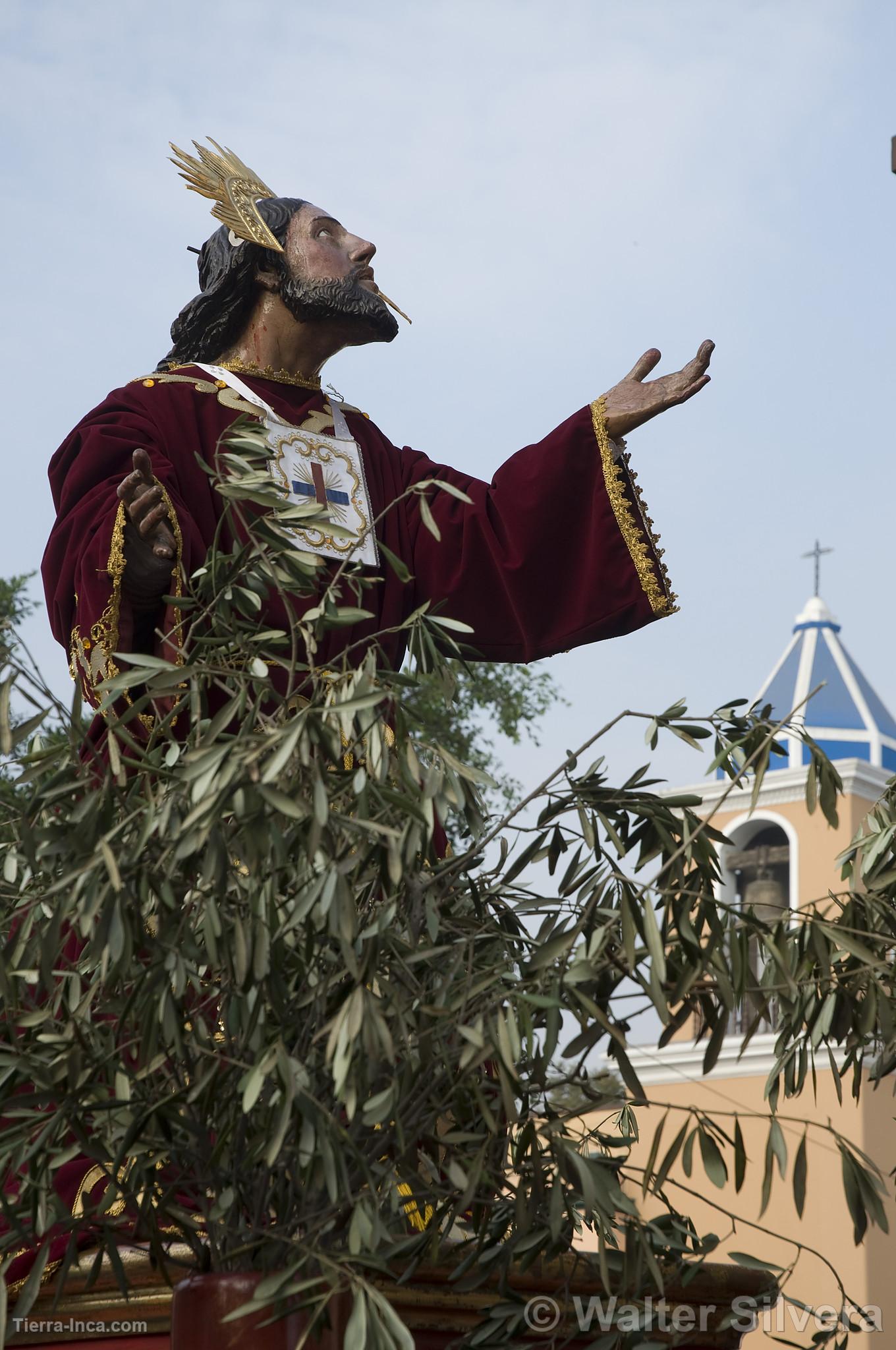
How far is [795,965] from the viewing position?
2.76 meters

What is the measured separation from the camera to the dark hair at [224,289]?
4.44 meters

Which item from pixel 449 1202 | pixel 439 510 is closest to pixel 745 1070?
pixel 439 510

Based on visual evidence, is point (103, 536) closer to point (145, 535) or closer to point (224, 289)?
point (145, 535)

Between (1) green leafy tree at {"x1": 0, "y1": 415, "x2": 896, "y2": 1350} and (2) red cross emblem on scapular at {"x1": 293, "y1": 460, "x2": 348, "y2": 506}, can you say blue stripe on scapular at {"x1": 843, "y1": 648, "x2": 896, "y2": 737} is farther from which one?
(1) green leafy tree at {"x1": 0, "y1": 415, "x2": 896, "y2": 1350}

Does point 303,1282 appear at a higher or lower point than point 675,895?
lower

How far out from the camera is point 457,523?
436cm

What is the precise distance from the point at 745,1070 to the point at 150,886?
20155 millimetres

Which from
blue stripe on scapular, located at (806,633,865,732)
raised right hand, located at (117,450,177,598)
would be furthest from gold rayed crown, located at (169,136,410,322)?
blue stripe on scapular, located at (806,633,865,732)

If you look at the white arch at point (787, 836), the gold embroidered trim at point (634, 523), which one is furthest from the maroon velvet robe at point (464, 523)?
the white arch at point (787, 836)

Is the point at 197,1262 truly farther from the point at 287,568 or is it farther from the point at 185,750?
the point at 287,568

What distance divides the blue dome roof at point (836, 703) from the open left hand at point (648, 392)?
1823 cm

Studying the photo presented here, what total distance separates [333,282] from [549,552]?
0.80 metres

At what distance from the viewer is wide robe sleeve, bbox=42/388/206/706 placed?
145 inches

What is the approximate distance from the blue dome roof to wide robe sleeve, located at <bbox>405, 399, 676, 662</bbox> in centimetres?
1810
